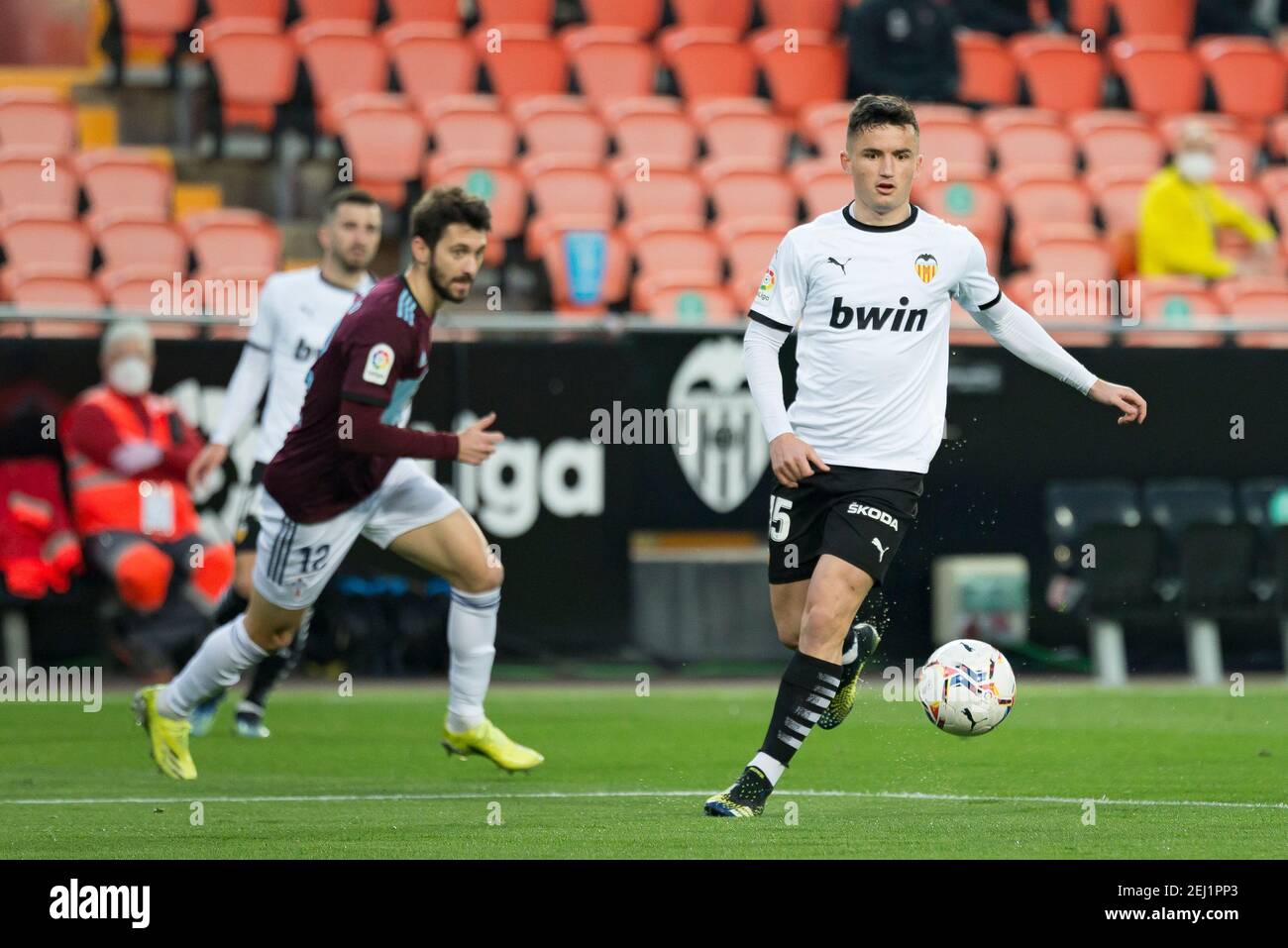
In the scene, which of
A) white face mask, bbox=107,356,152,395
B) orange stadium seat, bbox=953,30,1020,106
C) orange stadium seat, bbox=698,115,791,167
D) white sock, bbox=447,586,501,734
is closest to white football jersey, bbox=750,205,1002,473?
white sock, bbox=447,586,501,734

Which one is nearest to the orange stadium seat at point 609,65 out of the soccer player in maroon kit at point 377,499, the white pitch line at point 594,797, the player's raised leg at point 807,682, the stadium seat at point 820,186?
the stadium seat at point 820,186

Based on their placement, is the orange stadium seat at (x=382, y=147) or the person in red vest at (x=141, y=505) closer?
the person in red vest at (x=141, y=505)

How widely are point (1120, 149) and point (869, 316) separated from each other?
10722 millimetres

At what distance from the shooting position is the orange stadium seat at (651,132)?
16.4 meters

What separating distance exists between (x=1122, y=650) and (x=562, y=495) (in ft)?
11.3

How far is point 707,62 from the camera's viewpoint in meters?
17.6

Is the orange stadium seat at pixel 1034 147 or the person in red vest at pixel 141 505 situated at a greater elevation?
the orange stadium seat at pixel 1034 147

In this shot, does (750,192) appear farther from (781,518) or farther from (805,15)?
(781,518)

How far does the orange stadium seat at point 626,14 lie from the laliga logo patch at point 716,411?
19.9 feet

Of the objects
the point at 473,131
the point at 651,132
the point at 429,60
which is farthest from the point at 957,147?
the point at 429,60

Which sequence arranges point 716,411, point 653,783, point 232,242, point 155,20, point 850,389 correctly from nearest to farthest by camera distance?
point 850,389, point 653,783, point 716,411, point 232,242, point 155,20

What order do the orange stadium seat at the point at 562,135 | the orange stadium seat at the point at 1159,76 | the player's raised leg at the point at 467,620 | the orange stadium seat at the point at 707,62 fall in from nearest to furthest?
the player's raised leg at the point at 467,620 < the orange stadium seat at the point at 562,135 < the orange stadium seat at the point at 707,62 < the orange stadium seat at the point at 1159,76

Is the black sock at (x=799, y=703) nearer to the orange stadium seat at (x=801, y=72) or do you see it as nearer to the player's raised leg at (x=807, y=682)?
the player's raised leg at (x=807, y=682)
